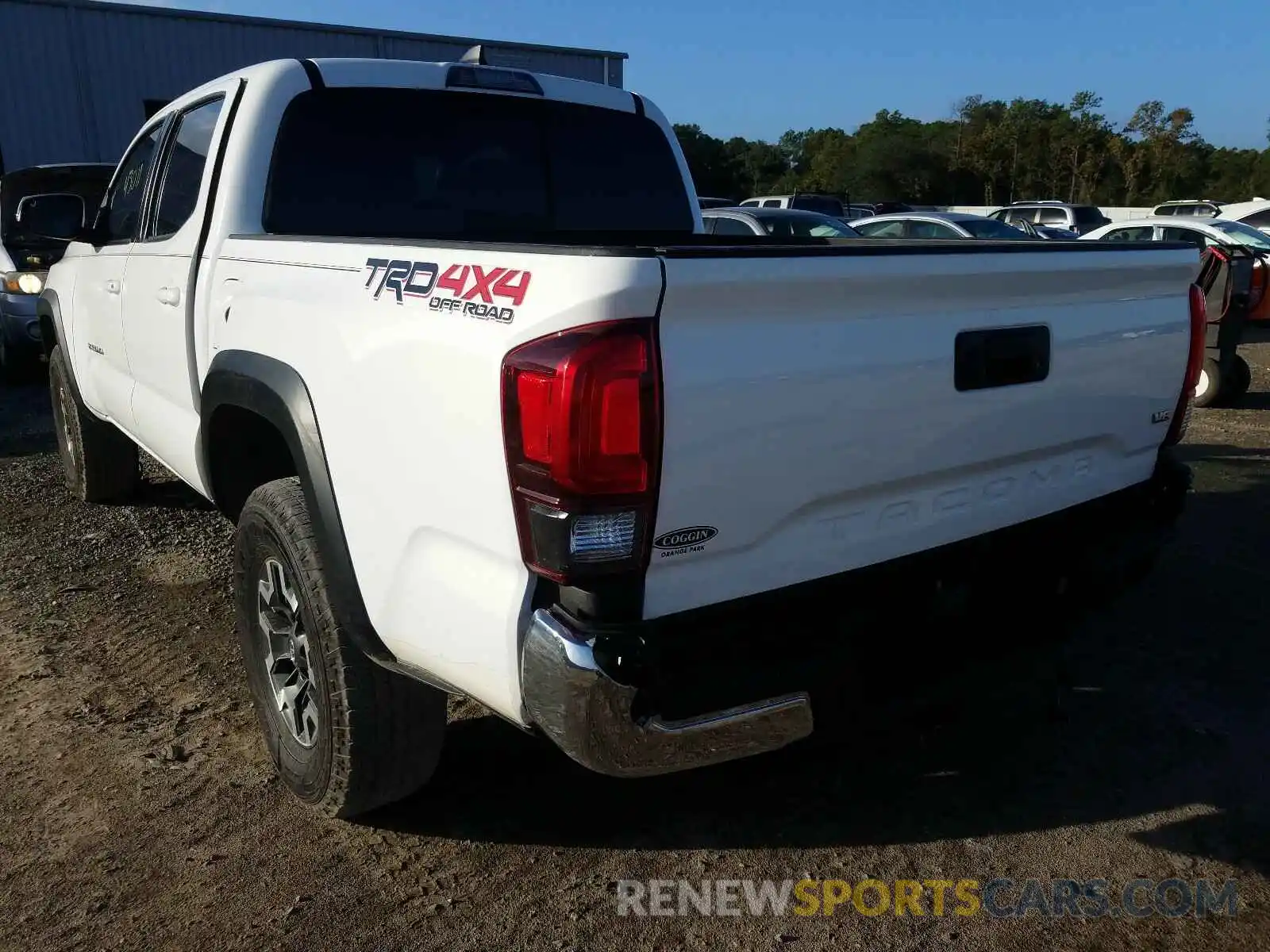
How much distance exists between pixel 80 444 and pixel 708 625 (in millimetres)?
4656

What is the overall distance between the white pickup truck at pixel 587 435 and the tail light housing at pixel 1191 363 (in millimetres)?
12

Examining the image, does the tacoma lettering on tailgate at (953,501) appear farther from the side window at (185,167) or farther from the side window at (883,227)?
the side window at (883,227)

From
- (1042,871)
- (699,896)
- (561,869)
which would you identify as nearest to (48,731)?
(561,869)

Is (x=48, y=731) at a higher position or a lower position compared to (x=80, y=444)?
lower

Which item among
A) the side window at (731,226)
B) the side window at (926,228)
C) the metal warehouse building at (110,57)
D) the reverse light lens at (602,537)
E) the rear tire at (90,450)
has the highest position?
the metal warehouse building at (110,57)

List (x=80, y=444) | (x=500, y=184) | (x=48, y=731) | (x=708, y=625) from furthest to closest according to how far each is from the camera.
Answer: (x=80, y=444), (x=500, y=184), (x=48, y=731), (x=708, y=625)

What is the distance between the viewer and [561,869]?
2.68m

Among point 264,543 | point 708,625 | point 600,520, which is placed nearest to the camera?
point 600,520

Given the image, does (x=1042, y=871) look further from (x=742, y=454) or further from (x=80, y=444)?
(x=80, y=444)

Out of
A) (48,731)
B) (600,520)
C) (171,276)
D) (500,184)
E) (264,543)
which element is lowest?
(48,731)

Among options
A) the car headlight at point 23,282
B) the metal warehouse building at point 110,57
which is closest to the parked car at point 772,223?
the car headlight at point 23,282

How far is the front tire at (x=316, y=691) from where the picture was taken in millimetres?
2566

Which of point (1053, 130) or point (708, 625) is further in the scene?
point (1053, 130)

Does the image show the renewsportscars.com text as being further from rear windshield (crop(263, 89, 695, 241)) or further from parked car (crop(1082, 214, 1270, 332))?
parked car (crop(1082, 214, 1270, 332))
